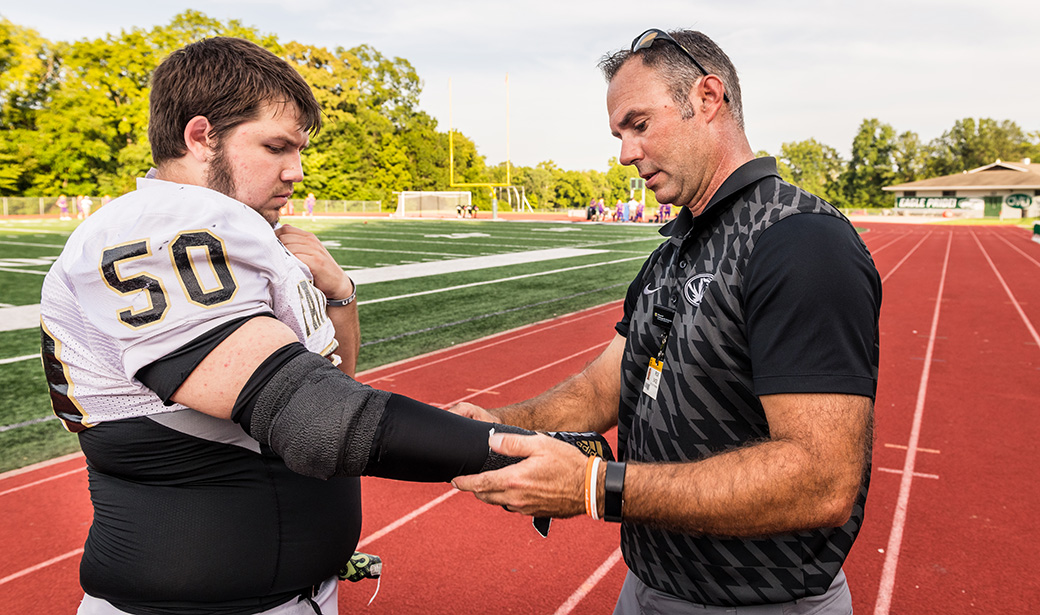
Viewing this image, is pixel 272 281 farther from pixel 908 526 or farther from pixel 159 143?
pixel 908 526

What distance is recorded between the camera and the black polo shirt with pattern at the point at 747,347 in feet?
→ 4.28

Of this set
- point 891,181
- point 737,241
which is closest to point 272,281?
point 737,241

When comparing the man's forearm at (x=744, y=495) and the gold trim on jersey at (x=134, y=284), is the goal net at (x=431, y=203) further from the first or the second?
the gold trim on jersey at (x=134, y=284)

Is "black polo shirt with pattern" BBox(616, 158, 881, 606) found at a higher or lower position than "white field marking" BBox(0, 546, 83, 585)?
higher

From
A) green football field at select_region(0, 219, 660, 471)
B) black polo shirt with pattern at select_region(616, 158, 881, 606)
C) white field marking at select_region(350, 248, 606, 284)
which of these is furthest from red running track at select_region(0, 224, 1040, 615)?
white field marking at select_region(350, 248, 606, 284)

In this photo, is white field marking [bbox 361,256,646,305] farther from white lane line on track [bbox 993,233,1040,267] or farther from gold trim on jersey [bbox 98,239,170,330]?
white lane line on track [bbox 993,233,1040,267]

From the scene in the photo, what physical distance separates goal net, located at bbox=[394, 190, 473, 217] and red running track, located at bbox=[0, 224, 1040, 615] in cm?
4372

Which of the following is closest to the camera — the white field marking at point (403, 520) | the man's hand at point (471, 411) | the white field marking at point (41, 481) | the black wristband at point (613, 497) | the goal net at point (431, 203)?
the black wristband at point (613, 497)

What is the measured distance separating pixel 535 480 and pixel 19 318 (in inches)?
422

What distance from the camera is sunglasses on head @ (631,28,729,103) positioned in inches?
67.3

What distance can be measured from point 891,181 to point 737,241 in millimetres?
87011

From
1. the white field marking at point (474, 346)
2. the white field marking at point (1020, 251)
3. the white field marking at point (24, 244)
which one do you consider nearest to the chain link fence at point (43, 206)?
the white field marking at point (24, 244)

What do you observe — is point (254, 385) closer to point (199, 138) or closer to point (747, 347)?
point (199, 138)

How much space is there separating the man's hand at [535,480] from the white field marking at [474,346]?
17.0 ft
